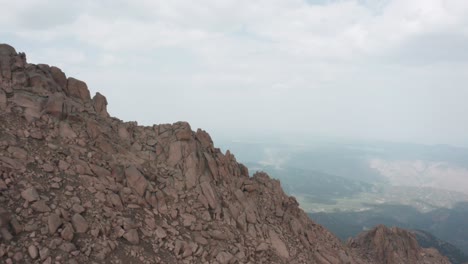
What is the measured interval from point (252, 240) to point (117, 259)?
8.76m

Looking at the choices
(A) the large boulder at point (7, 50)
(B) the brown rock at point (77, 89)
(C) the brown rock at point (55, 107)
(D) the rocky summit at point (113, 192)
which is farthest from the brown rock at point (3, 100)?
(B) the brown rock at point (77, 89)

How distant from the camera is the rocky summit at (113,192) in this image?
13.3 metres

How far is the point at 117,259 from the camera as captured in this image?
13.6 meters

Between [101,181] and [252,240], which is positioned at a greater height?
[101,181]

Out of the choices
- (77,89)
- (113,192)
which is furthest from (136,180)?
(77,89)

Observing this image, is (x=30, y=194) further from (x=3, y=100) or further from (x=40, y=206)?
(x=3, y=100)

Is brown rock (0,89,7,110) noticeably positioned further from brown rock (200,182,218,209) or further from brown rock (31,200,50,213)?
brown rock (200,182,218,209)

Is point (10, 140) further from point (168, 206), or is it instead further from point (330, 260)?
point (330, 260)

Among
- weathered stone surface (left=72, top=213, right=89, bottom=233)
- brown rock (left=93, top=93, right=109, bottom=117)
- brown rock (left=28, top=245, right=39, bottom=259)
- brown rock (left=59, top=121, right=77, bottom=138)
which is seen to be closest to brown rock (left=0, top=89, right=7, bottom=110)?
brown rock (left=59, top=121, right=77, bottom=138)

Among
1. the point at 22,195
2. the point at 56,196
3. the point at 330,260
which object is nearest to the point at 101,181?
the point at 56,196

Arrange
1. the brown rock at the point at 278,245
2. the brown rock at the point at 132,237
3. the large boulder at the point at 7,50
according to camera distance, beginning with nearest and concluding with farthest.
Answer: the brown rock at the point at 132,237 → the large boulder at the point at 7,50 → the brown rock at the point at 278,245

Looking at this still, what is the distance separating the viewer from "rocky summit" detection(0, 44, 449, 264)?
13258mm

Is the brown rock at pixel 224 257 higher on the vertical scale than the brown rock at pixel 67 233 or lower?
lower

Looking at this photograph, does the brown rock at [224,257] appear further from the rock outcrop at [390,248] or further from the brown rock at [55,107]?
the rock outcrop at [390,248]
